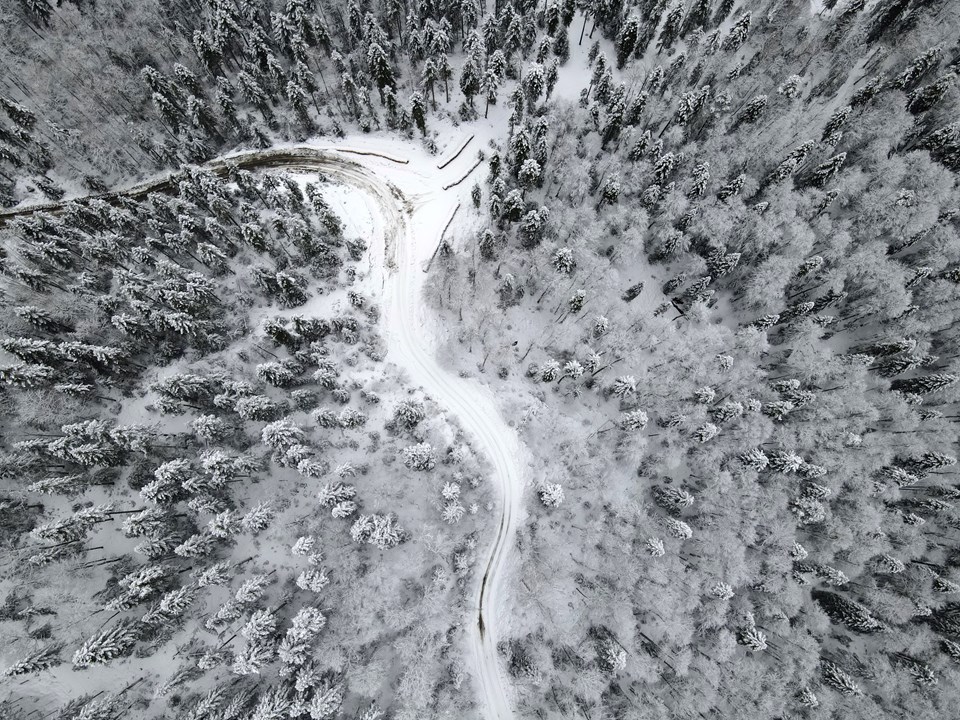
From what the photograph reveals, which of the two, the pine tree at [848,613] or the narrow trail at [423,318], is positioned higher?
the narrow trail at [423,318]

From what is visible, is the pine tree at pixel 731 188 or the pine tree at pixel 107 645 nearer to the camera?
the pine tree at pixel 107 645

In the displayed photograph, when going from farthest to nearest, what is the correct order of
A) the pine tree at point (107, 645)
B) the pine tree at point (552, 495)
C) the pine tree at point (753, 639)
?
the pine tree at point (552, 495), the pine tree at point (753, 639), the pine tree at point (107, 645)

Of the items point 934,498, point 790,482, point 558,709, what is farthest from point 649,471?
point 934,498

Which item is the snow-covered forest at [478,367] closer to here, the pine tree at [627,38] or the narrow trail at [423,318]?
the narrow trail at [423,318]

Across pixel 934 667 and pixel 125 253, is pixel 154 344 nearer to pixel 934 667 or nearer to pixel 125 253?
pixel 125 253

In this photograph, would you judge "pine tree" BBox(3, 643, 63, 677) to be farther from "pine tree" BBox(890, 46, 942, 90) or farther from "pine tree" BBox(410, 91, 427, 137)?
"pine tree" BBox(890, 46, 942, 90)

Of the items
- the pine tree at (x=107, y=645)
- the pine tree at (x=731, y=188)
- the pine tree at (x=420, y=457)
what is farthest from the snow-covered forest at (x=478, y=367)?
the pine tree at (x=420, y=457)
